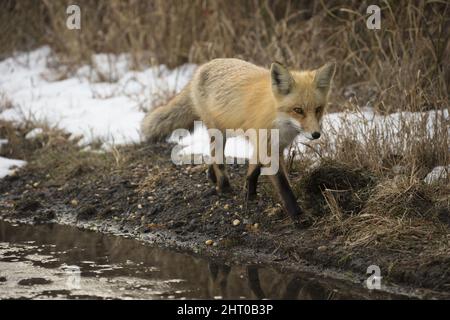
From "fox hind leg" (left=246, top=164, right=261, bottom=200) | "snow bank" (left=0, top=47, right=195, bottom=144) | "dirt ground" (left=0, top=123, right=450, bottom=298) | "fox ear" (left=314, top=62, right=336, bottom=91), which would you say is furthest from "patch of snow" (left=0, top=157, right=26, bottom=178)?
"fox ear" (left=314, top=62, right=336, bottom=91)

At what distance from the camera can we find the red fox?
14.1 feet

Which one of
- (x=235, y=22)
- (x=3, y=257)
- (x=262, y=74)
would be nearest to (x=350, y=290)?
(x=262, y=74)

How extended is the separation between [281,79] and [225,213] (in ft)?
3.56

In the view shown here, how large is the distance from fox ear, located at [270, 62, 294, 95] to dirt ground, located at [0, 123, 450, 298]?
0.66m

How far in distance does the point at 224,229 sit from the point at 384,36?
3.24 metres

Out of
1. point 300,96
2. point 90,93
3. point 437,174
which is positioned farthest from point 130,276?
point 90,93

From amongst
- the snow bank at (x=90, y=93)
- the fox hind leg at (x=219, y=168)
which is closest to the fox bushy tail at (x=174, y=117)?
the fox hind leg at (x=219, y=168)

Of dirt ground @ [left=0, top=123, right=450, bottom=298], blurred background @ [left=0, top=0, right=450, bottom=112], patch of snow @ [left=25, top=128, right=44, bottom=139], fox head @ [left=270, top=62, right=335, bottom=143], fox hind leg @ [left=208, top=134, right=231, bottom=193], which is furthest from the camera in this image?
patch of snow @ [left=25, top=128, right=44, bottom=139]

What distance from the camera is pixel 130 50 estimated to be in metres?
8.41

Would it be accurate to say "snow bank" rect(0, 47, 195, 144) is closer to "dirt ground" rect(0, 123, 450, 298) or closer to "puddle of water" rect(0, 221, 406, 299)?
"dirt ground" rect(0, 123, 450, 298)

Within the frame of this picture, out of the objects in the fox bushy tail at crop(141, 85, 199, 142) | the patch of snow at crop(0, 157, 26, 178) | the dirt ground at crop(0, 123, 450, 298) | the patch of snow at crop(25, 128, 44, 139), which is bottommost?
the dirt ground at crop(0, 123, 450, 298)

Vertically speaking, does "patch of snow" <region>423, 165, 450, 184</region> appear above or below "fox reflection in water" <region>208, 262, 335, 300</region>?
above

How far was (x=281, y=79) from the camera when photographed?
432cm

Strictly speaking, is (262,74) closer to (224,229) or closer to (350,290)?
(224,229)
